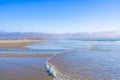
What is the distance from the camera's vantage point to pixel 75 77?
32.8 ft

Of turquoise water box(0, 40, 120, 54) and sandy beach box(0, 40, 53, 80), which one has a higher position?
sandy beach box(0, 40, 53, 80)

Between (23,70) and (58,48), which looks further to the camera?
→ (58,48)

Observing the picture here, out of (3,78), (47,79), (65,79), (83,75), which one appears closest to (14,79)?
(3,78)

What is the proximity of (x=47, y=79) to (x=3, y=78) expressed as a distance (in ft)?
7.87

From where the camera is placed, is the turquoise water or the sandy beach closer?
the sandy beach

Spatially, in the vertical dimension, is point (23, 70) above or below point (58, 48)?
above

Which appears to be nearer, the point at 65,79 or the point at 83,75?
the point at 65,79

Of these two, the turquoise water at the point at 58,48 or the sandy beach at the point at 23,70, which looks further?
the turquoise water at the point at 58,48

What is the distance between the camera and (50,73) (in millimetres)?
10859

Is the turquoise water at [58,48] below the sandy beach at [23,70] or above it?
below

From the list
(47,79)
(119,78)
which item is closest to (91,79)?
(119,78)

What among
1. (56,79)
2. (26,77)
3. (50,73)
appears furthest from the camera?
(50,73)

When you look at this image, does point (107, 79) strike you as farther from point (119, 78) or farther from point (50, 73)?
point (50, 73)

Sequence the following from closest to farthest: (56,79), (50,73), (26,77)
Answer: (56,79)
(26,77)
(50,73)
